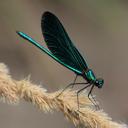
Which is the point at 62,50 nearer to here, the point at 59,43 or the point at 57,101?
the point at 59,43

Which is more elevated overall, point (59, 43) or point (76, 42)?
point (76, 42)

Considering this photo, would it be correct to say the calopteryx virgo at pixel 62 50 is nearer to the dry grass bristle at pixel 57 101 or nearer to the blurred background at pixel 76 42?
the dry grass bristle at pixel 57 101

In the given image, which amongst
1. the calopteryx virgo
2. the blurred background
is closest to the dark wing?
the calopteryx virgo

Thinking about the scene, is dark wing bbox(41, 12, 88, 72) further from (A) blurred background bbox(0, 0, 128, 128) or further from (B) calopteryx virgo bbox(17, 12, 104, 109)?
(A) blurred background bbox(0, 0, 128, 128)

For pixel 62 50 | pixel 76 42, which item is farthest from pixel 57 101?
pixel 76 42

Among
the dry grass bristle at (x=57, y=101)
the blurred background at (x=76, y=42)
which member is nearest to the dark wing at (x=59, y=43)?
the dry grass bristle at (x=57, y=101)
